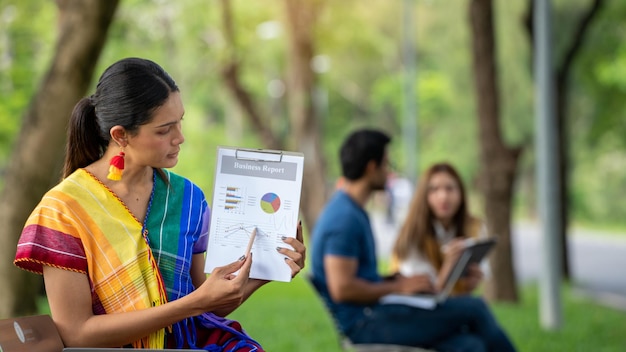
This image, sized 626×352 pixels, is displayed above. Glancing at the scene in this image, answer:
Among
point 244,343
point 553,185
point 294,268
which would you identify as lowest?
point 244,343

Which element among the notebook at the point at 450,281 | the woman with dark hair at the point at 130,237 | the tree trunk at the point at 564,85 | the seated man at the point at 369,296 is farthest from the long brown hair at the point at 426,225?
the tree trunk at the point at 564,85

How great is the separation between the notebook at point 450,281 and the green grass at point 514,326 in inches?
138

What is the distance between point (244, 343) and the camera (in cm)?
349

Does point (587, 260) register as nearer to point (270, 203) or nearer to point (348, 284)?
point (348, 284)

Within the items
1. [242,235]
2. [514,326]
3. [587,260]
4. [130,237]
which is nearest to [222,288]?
[242,235]

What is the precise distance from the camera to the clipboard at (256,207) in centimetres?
336

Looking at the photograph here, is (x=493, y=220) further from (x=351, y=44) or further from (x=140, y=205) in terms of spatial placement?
(x=351, y=44)

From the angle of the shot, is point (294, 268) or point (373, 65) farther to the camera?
point (373, 65)

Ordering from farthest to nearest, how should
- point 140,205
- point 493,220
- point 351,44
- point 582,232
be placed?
point 582,232
point 351,44
point 493,220
point 140,205

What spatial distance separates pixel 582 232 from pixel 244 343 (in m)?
34.2

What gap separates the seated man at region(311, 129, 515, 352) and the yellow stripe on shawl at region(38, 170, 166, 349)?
2.58m

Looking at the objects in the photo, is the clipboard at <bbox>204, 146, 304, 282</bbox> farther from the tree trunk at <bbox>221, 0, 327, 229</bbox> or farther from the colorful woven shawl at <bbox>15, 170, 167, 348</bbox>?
the tree trunk at <bbox>221, 0, 327, 229</bbox>

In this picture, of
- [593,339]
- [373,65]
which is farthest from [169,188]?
[373,65]

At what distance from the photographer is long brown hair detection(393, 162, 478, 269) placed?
6.70 metres
